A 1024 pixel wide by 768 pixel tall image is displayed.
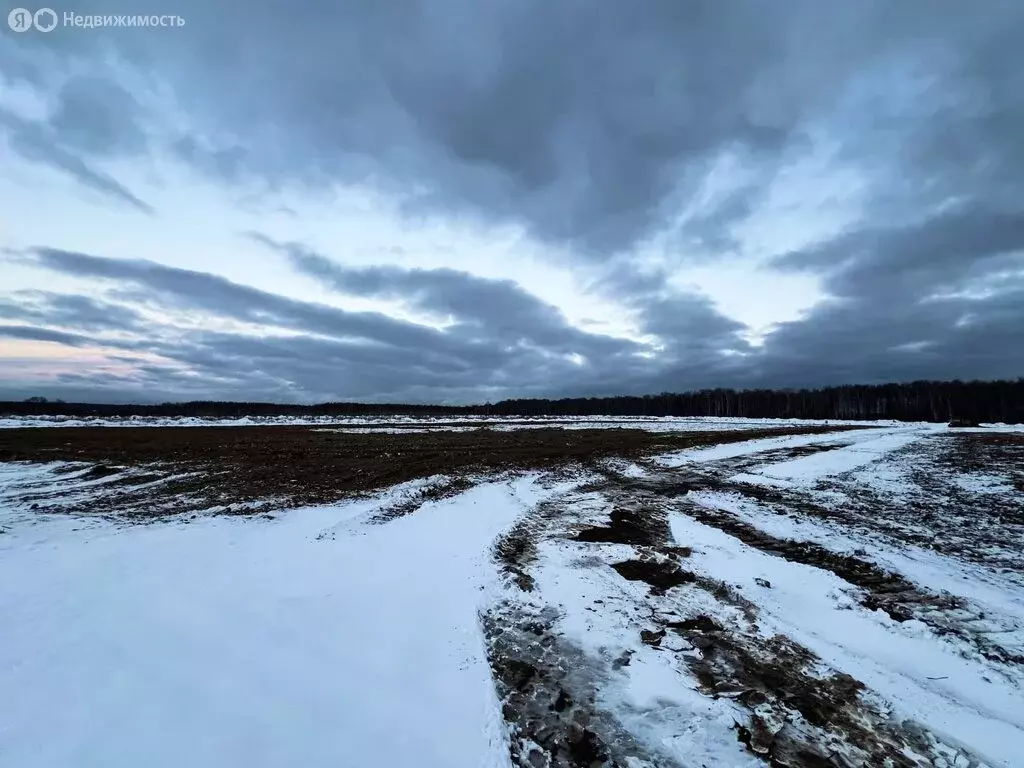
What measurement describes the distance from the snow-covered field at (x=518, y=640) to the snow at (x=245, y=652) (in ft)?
0.11

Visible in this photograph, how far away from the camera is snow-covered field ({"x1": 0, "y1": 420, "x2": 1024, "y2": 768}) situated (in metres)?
4.36

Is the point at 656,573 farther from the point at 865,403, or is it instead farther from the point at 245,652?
the point at 865,403

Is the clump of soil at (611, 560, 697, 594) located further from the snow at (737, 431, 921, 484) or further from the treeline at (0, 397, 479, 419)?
the treeline at (0, 397, 479, 419)

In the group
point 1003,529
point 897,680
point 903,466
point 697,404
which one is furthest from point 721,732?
point 697,404

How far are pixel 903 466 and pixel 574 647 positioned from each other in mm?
22173

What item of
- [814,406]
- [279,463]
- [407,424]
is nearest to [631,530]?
[279,463]

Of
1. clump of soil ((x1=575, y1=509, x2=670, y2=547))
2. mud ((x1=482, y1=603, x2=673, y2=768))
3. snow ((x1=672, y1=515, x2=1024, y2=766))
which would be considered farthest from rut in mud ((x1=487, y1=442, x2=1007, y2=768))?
clump of soil ((x1=575, y1=509, x2=670, y2=547))

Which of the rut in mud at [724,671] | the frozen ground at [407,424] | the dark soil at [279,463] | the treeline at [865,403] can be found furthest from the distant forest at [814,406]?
the rut in mud at [724,671]

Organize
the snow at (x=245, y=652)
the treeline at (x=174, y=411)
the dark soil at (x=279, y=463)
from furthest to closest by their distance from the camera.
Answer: the treeline at (x=174, y=411)
the dark soil at (x=279, y=463)
the snow at (x=245, y=652)

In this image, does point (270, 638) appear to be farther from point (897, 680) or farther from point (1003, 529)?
point (1003, 529)

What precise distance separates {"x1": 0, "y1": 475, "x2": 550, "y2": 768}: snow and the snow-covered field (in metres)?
0.03

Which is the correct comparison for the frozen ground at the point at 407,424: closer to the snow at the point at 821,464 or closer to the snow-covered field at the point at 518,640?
the snow at the point at 821,464

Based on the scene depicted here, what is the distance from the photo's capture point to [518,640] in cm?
631

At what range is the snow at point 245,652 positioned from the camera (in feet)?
14.3
